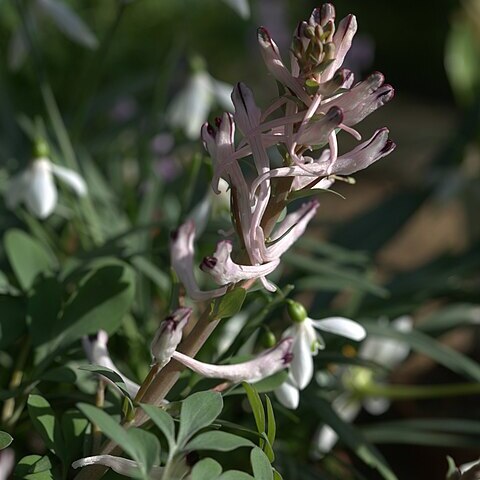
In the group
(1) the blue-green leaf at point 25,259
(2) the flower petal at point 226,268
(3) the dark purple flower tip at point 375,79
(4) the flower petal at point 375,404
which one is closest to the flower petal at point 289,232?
(2) the flower petal at point 226,268

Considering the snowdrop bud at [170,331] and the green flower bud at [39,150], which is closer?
the snowdrop bud at [170,331]

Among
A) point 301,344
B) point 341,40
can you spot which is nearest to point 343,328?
point 301,344

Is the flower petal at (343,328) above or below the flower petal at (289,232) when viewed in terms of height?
below

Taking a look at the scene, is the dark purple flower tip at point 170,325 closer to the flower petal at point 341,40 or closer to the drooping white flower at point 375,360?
the flower petal at point 341,40

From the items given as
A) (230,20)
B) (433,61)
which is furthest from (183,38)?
(433,61)

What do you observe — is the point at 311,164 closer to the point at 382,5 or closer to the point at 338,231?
the point at 338,231

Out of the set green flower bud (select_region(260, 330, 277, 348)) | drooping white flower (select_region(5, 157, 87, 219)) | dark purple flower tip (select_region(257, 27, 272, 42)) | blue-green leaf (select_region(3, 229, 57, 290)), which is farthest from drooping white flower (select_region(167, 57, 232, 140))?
dark purple flower tip (select_region(257, 27, 272, 42))

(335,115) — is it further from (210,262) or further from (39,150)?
(39,150)

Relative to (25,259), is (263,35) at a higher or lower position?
higher

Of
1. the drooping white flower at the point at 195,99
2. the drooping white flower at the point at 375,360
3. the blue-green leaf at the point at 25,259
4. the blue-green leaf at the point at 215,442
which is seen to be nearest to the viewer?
the blue-green leaf at the point at 215,442
